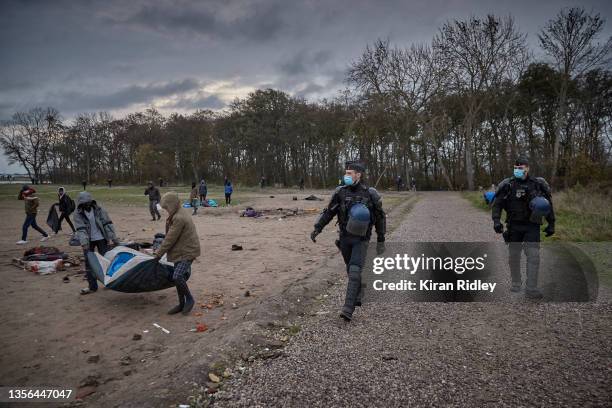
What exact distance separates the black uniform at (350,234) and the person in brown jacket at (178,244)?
80.4 inches

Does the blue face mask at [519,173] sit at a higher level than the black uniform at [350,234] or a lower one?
higher

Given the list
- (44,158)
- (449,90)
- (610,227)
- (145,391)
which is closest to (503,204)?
(145,391)

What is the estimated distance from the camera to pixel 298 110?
164 feet

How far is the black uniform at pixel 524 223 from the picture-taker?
16.8ft

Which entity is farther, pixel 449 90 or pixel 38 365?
pixel 449 90

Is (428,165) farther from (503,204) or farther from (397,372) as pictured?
(397,372)

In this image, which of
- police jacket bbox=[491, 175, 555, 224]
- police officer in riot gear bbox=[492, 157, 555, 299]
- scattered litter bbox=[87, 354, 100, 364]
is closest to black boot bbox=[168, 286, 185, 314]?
scattered litter bbox=[87, 354, 100, 364]

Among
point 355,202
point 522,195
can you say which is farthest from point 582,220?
point 355,202

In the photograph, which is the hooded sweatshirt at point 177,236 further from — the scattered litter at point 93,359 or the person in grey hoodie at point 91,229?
the person in grey hoodie at point 91,229

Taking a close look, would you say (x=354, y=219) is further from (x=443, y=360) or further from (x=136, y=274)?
(x=136, y=274)

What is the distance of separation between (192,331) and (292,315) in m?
1.37

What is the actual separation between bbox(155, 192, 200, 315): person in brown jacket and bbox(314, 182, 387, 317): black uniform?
2.04 m

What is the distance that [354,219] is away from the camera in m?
4.46

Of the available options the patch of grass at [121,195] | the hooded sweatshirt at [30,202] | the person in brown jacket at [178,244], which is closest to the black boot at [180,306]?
the person in brown jacket at [178,244]
